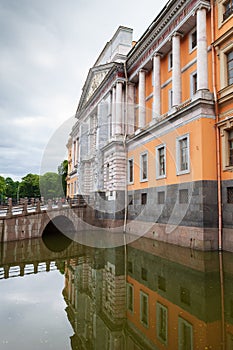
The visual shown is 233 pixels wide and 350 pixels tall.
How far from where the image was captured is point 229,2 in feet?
44.9

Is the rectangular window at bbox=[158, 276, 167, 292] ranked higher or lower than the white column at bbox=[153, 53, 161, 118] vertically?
lower

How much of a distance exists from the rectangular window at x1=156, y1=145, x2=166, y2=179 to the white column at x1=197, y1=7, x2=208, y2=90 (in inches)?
175

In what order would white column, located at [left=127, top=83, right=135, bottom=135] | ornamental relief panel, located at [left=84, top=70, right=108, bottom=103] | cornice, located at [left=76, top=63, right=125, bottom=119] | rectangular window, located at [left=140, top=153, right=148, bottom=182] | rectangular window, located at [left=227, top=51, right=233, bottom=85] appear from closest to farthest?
rectangular window, located at [left=227, top=51, right=233, bottom=85]
rectangular window, located at [left=140, top=153, right=148, bottom=182]
white column, located at [left=127, top=83, right=135, bottom=135]
cornice, located at [left=76, top=63, right=125, bottom=119]
ornamental relief panel, located at [left=84, top=70, right=108, bottom=103]

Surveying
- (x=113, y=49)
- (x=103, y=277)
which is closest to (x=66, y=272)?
(x=103, y=277)

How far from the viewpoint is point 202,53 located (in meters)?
14.2

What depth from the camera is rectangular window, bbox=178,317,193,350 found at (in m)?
4.45

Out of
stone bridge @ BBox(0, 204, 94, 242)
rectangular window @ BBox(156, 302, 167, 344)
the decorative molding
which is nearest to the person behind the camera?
rectangular window @ BBox(156, 302, 167, 344)

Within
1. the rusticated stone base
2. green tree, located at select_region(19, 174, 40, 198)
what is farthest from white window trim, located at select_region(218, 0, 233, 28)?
green tree, located at select_region(19, 174, 40, 198)

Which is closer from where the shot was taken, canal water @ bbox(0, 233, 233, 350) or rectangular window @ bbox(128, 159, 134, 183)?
canal water @ bbox(0, 233, 233, 350)

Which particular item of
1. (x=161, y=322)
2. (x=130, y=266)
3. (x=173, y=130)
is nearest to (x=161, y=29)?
(x=173, y=130)

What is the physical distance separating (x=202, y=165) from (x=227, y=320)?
8.75 metres

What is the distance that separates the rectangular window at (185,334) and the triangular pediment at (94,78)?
2244 centimetres

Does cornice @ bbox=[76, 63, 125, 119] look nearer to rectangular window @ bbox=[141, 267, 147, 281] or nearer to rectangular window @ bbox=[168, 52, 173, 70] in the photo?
rectangular window @ bbox=[168, 52, 173, 70]

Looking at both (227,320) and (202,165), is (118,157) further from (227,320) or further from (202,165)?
(227,320)
